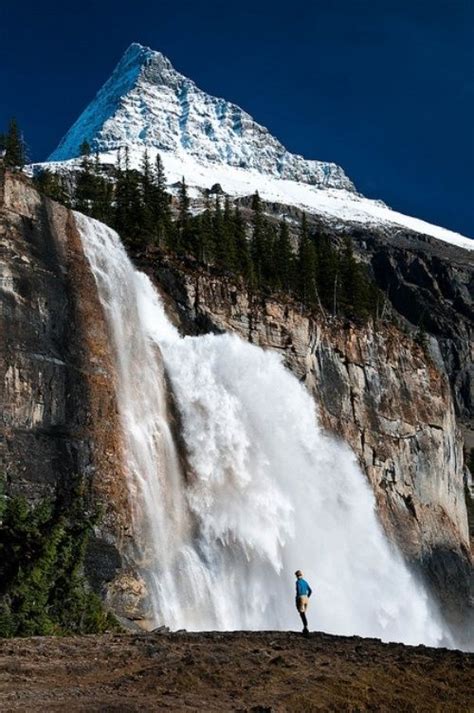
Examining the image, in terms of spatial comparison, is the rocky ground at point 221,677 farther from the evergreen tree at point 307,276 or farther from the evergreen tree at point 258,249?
the evergreen tree at point 258,249

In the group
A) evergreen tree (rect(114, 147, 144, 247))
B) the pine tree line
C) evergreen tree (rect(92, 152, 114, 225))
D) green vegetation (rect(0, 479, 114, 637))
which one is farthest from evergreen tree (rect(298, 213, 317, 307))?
green vegetation (rect(0, 479, 114, 637))

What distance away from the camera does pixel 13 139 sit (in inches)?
2205

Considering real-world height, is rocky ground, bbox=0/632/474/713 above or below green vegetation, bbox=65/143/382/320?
below

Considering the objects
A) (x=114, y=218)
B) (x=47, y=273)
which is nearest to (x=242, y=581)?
(x=47, y=273)

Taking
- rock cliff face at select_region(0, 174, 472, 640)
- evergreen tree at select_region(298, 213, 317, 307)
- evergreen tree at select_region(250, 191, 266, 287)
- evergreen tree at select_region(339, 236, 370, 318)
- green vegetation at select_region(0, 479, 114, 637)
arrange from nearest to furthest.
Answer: green vegetation at select_region(0, 479, 114, 637), rock cliff face at select_region(0, 174, 472, 640), evergreen tree at select_region(298, 213, 317, 307), evergreen tree at select_region(339, 236, 370, 318), evergreen tree at select_region(250, 191, 266, 287)

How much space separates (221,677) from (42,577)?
9095 millimetres

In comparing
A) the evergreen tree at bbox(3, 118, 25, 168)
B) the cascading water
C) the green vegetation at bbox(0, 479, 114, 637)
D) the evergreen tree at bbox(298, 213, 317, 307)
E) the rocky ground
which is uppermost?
the evergreen tree at bbox(3, 118, 25, 168)

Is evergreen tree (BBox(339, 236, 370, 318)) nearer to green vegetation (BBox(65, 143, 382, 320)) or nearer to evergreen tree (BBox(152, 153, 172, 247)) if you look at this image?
green vegetation (BBox(65, 143, 382, 320))

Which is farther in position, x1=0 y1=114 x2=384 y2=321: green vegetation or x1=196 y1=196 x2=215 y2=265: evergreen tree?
x1=196 y1=196 x2=215 y2=265: evergreen tree

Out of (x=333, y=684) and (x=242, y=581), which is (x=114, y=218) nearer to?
(x=242, y=581)

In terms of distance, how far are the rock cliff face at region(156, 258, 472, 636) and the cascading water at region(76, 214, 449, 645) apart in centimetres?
189

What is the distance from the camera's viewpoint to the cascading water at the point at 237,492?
2838 cm

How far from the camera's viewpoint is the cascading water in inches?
1117

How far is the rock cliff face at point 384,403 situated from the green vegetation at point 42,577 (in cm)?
1910
